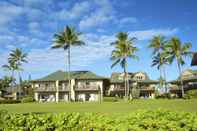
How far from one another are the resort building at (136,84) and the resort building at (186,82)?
4.99 m

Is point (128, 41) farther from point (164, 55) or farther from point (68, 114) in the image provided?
point (68, 114)

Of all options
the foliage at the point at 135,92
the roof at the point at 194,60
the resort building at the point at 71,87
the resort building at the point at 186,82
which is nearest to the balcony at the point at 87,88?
the resort building at the point at 71,87

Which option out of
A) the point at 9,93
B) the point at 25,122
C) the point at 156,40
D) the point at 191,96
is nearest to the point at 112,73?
the point at 156,40

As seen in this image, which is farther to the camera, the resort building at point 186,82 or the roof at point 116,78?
the roof at point 116,78

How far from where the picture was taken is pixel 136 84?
3046 inches

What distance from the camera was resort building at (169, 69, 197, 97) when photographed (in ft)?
231

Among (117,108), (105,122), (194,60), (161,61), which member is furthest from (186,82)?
(105,122)

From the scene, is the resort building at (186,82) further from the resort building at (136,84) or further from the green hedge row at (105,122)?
the green hedge row at (105,122)

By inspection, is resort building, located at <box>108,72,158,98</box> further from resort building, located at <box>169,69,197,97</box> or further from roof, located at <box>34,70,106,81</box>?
roof, located at <box>34,70,106,81</box>

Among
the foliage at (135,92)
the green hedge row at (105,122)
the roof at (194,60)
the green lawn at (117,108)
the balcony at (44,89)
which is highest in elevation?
the roof at (194,60)

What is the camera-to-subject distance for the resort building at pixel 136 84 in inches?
2995

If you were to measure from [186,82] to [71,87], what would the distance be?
2870cm

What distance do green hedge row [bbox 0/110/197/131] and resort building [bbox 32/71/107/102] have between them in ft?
192

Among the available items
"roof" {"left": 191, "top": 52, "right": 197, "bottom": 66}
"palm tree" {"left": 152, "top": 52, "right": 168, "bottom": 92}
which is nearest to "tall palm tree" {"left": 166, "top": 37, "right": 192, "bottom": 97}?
"palm tree" {"left": 152, "top": 52, "right": 168, "bottom": 92}
